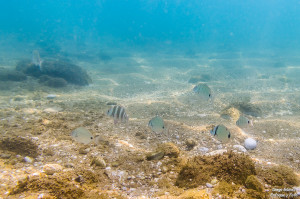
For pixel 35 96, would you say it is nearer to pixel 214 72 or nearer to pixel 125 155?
pixel 125 155

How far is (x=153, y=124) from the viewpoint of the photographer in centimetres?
340

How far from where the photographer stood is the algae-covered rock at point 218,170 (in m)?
2.40

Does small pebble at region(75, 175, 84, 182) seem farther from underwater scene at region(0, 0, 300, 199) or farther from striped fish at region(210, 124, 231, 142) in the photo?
striped fish at region(210, 124, 231, 142)

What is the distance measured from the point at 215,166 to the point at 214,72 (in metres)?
12.9

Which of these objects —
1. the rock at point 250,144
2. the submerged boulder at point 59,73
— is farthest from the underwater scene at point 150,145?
the submerged boulder at point 59,73

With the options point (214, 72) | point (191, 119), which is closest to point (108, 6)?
point (214, 72)

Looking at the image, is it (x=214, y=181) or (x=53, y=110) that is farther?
(x=53, y=110)

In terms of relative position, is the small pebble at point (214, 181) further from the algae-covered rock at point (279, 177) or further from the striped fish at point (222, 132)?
the striped fish at point (222, 132)

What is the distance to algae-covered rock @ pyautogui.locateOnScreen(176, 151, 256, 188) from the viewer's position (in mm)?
2398

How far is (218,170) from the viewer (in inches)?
99.0

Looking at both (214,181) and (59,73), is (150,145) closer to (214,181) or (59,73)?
(214,181)

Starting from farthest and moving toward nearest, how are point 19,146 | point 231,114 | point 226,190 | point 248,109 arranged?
point 248,109 < point 231,114 < point 19,146 < point 226,190

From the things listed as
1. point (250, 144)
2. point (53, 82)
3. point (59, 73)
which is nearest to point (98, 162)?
point (250, 144)

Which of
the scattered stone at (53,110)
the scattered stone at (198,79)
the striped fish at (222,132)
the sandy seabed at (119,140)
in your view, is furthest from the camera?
the scattered stone at (198,79)
